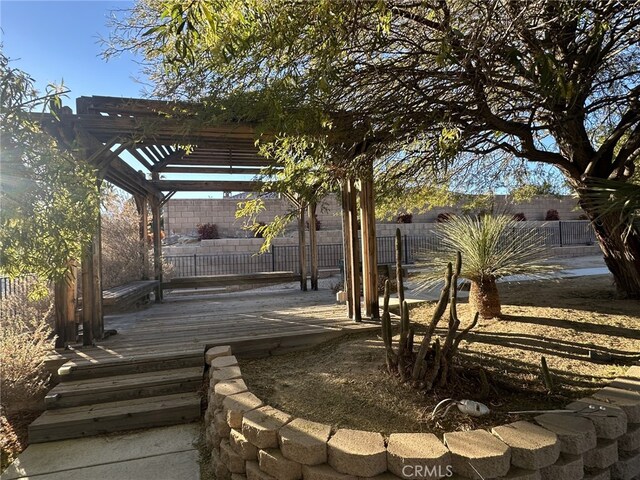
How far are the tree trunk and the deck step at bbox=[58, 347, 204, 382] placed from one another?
504 centimetres

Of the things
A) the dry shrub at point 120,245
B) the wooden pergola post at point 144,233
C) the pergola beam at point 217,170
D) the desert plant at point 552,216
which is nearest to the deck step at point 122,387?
the dry shrub at point 120,245

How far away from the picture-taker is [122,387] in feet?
9.14

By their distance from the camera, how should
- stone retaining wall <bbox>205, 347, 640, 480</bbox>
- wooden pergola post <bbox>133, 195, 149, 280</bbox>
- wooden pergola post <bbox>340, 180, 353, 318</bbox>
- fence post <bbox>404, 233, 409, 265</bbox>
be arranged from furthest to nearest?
1. fence post <bbox>404, 233, 409, 265</bbox>
2. wooden pergola post <bbox>133, 195, 149, 280</bbox>
3. wooden pergola post <bbox>340, 180, 353, 318</bbox>
4. stone retaining wall <bbox>205, 347, 640, 480</bbox>

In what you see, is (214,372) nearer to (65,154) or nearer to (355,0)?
(65,154)

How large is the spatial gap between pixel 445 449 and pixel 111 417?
2.40 meters

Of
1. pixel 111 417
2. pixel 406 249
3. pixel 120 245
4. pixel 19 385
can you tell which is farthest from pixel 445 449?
pixel 406 249

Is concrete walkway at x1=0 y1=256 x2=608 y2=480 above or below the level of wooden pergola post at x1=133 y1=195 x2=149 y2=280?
below

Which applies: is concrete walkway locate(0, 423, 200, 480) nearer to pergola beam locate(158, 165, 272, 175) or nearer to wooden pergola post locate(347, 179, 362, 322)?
wooden pergola post locate(347, 179, 362, 322)

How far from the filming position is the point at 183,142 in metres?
3.95

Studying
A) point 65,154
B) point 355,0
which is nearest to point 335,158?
point 355,0

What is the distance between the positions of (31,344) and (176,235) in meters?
11.3

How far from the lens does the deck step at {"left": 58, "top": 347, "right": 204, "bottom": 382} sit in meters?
2.96

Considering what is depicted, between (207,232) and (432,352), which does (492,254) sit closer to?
(432,352)

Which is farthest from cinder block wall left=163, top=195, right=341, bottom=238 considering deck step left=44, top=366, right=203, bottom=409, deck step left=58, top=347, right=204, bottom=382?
deck step left=44, top=366, right=203, bottom=409
